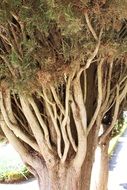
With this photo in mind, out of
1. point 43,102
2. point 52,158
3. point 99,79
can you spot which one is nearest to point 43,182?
point 52,158

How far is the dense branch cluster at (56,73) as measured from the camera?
2181 millimetres

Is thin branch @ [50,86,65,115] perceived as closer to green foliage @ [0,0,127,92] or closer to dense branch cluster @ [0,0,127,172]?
dense branch cluster @ [0,0,127,172]

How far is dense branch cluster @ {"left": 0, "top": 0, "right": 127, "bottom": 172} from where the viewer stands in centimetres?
218

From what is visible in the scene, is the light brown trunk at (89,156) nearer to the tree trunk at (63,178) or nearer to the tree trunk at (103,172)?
the tree trunk at (63,178)

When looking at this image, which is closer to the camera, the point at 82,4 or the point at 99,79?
the point at 82,4

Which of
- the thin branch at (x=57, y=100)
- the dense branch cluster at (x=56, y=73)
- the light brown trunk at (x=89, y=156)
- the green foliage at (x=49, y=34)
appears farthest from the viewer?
the light brown trunk at (x=89, y=156)

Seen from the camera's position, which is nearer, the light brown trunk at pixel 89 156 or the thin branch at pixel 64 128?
the thin branch at pixel 64 128

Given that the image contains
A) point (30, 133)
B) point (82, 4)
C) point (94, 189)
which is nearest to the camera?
point (82, 4)

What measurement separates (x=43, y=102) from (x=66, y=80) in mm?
364

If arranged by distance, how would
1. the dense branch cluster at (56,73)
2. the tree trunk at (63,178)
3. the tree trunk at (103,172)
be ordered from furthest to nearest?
1. the tree trunk at (103,172)
2. the tree trunk at (63,178)
3. the dense branch cluster at (56,73)

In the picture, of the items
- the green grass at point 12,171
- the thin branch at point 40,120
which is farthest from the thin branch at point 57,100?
the green grass at point 12,171

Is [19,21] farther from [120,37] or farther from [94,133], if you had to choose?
[94,133]

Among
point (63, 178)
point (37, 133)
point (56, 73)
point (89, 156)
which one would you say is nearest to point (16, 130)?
point (37, 133)

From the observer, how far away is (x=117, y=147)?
11.1 m
